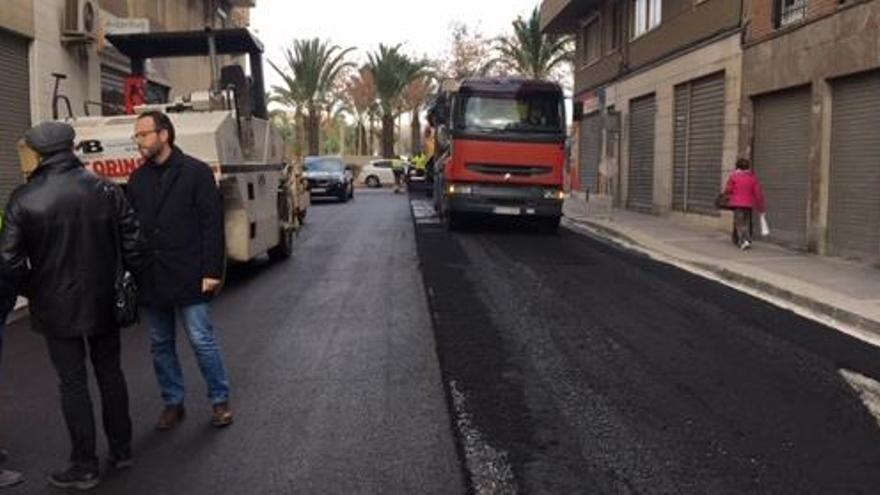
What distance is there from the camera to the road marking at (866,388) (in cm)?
702

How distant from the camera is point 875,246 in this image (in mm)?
15234

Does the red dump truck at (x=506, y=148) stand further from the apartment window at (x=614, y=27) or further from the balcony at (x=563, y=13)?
the balcony at (x=563, y=13)

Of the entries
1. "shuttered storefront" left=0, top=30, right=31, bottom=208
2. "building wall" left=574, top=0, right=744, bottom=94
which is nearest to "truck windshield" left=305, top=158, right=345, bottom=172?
"building wall" left=574, top=0, right=744, bottom=94

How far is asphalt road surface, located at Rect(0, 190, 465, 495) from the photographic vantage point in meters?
5.44

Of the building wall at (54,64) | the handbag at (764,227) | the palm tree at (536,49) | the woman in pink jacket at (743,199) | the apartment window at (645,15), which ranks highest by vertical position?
the palm tree at (536,49)

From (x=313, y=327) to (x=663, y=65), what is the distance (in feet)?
62.0

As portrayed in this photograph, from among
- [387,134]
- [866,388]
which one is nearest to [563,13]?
[387,134]

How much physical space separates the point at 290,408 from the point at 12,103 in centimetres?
1299

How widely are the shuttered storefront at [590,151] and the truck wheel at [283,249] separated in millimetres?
20083

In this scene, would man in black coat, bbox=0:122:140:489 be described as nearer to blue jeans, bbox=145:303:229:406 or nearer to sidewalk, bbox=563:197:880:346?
blue jeans, bbox=145:303:229:406

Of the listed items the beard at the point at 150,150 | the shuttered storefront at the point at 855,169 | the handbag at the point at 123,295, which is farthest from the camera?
the shuttered storefront at the point at 855,169

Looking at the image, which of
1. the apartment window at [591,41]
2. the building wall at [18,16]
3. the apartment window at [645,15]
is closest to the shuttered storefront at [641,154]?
the apartment window at [645,15]

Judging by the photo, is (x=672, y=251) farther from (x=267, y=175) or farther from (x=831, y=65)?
(x=267, y=175)

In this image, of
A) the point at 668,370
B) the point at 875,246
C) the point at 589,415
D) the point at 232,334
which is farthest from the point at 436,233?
the point at 589,415
